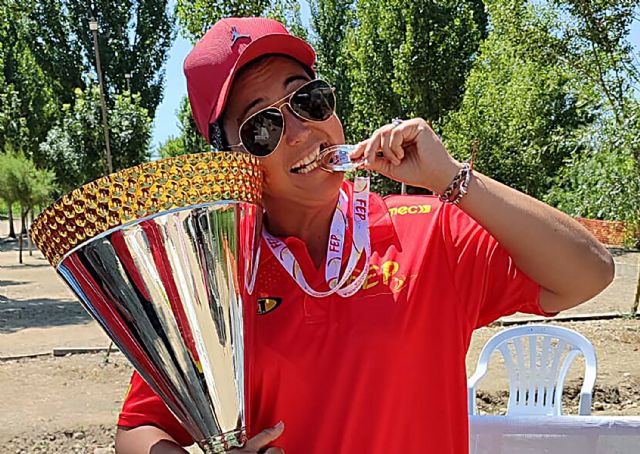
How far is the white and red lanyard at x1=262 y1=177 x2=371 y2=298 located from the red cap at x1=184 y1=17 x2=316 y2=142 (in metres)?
0.28

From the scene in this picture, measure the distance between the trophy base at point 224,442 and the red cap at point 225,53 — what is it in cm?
58

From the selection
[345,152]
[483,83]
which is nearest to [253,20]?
[345,152]

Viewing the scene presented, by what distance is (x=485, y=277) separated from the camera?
4.38 ft

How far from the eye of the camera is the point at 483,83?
59.2 ft

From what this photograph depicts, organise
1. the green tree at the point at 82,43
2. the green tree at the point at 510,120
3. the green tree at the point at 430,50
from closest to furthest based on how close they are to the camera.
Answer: the green tree at the point at 430,50
the green tree at the point at 510,120
the green tree at the point at 82,43

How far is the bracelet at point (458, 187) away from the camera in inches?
48.5

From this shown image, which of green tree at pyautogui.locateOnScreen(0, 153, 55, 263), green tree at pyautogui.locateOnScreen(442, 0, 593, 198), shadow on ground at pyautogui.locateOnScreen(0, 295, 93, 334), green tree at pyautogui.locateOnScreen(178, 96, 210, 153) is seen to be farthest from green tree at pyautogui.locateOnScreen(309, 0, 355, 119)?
shadow on ground at pyautogui.locateOnScreen(0, 295, 93, 334)

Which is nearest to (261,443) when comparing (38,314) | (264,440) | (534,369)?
(264,440)

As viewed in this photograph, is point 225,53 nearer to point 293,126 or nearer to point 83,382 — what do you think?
point 293,126

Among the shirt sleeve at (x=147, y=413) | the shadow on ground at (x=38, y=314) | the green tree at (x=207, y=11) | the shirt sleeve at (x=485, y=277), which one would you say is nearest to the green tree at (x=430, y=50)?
the green tree at (x=207, y=11)

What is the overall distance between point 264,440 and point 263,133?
547mm

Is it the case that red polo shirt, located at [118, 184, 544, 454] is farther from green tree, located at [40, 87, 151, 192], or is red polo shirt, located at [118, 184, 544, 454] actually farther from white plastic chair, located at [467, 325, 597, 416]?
green tree, located at [40, 87, 151, 192]

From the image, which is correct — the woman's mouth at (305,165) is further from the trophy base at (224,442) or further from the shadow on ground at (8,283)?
the shadow on ground at (8,283)

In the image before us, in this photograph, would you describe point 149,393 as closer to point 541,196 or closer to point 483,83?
point 483,83
